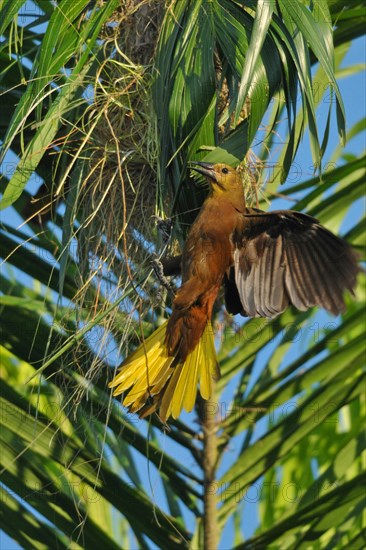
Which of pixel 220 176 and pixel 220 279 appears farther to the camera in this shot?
pixel 220 279

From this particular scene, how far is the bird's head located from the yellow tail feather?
0.33m

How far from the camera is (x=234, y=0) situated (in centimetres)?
208

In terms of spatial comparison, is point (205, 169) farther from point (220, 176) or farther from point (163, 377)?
point (163, 377)

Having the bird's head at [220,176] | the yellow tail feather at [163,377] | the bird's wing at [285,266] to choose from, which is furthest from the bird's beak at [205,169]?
the yellow tail feather at [163,377]

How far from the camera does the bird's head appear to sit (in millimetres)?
2154

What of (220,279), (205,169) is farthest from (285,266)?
(205,169)

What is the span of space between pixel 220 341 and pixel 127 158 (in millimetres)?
571

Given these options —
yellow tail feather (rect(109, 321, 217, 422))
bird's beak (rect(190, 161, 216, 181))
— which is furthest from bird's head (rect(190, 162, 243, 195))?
yellow tail feather (rect(109, 321, 217, 422))

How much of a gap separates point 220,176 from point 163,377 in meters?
0.47

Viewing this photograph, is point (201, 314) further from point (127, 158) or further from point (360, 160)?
point (360, 160)

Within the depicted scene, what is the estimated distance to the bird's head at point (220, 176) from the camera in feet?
7.07

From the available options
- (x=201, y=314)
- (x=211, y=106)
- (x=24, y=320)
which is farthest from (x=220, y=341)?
(x=211, y=106)

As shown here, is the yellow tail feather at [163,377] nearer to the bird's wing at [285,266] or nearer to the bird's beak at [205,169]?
the bird's wing at [285,266]

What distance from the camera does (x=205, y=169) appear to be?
2170 millimetres
